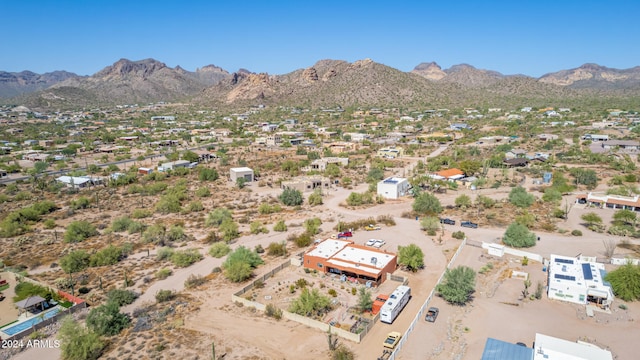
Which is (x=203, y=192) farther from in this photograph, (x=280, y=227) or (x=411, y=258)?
(x=411, y=258)

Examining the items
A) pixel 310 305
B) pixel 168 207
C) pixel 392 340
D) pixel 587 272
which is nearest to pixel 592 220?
pixel 587 272

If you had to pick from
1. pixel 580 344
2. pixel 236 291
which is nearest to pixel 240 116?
pixel 236 291

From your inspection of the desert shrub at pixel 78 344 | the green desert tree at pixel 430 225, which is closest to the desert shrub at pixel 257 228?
the green desert tree at pixel 430 225

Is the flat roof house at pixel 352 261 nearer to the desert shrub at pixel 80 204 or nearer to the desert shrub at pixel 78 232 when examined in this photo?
the desert shrub at pixel 78 232

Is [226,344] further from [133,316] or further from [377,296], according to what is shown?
[377,296]

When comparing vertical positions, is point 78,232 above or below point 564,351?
above
